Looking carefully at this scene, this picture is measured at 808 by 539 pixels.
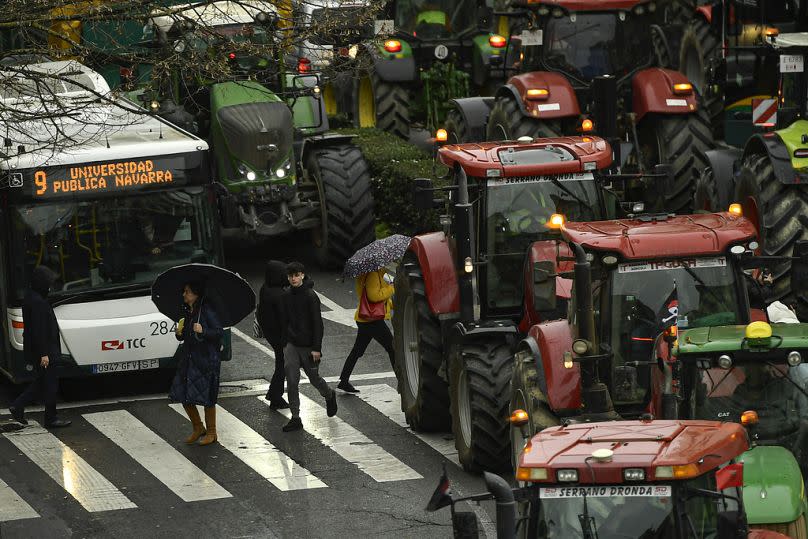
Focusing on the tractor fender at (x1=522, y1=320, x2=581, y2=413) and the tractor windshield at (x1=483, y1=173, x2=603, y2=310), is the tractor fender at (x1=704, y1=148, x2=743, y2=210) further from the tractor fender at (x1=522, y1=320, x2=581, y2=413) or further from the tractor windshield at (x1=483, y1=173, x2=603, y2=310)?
the tractor fender at (x1=522, y1=320, x2=581, y2=413)

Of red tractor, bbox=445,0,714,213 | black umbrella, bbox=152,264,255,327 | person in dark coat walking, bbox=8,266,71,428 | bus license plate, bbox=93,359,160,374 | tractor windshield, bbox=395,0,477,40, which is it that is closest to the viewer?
black umbrella, bbox=152,264,255,327

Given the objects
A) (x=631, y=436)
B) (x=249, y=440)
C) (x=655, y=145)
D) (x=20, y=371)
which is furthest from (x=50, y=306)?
(x=631, y=436)

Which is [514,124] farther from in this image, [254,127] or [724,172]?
[254,127]

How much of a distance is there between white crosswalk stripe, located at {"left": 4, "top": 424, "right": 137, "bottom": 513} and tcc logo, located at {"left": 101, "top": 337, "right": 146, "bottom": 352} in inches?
46.4

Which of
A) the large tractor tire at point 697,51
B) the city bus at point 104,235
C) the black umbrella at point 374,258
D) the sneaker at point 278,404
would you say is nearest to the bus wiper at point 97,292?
the city bus at point 104,235

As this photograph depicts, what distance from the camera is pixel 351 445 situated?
15.9 meters

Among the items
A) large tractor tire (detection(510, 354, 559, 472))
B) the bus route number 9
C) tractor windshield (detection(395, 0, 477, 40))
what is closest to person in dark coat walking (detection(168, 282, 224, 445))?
the bus route number 9

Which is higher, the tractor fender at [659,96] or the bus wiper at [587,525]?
the tractor fender at [659,96]

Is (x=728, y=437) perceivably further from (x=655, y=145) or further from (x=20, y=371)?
(x=655, y=145)

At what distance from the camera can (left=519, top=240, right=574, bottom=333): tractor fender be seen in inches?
542

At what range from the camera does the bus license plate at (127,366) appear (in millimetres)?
17844

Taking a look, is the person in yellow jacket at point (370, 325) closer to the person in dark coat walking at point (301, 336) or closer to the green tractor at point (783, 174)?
the person in dark coat walking at point (301, 336)

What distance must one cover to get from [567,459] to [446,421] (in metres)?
7.41

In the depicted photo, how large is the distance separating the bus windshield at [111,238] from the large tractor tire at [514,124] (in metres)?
3.96
